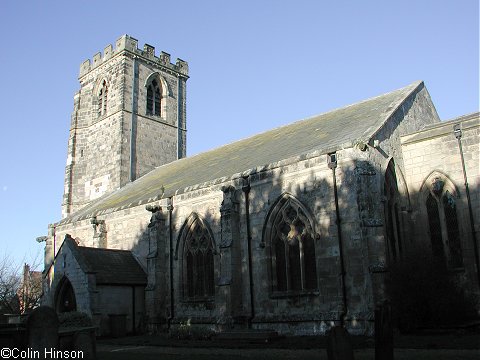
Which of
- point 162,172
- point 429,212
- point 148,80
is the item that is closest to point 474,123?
point 429,212

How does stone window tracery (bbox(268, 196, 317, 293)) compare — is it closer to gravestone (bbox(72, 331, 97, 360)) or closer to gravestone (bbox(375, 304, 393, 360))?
gravestone (bbox(72, 331, 97, 360))

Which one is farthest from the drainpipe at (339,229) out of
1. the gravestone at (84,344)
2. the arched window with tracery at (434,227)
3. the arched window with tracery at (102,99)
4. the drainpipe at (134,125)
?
the arched window with tracery at (102,99)

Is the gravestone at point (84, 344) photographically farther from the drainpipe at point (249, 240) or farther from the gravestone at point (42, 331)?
the drainpipe at point (249, 240)

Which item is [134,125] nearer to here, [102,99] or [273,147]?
[102,99]

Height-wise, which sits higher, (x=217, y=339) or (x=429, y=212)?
(x=429, y=212)

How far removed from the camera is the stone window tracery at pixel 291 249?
769 inches

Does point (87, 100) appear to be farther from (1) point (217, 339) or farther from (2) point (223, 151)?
(1) point (217, 339)

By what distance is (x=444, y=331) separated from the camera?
16453 mm

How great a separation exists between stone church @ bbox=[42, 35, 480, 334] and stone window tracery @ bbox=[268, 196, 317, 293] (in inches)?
2.1

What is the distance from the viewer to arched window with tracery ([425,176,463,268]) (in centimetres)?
1958

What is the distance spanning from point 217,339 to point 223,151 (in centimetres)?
1456

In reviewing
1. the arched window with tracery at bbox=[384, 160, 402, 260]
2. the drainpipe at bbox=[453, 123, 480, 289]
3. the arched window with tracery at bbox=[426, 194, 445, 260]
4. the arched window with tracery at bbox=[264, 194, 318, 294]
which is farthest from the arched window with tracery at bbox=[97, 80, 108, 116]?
the drainpipe at bbox=[453, 123, 480, 289]

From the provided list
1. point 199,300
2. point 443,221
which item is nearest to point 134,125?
point 199,300

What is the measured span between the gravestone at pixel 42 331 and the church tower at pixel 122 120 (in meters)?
25.8
